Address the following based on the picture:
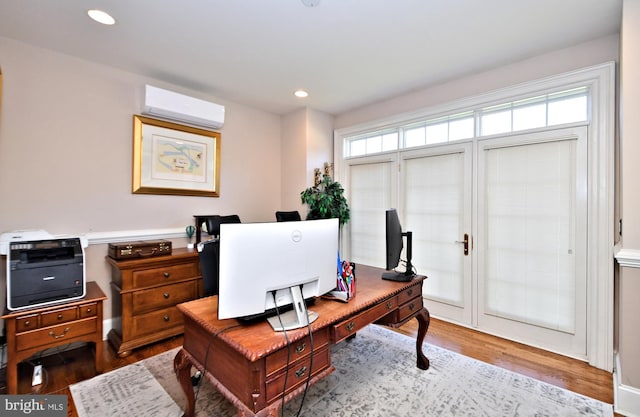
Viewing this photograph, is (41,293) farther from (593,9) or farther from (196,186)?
(593,9)

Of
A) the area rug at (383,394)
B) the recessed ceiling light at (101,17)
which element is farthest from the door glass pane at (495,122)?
the recessed ceiling light at (101,17)

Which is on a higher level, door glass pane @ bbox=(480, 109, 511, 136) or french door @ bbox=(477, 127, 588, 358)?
door glass pane @ bbox=(480, 109, 511, 136)

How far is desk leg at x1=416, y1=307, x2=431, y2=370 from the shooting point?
2.22 m

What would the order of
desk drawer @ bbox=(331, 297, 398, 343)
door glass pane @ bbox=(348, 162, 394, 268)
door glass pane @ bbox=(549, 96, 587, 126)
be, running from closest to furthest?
desk drawer @ bbox=(331, 297, 398, 343) < door glass pane @ bbox=(549, 96, 587, 126) < door glass pane @ bbox=(348, 162, 394, 268)

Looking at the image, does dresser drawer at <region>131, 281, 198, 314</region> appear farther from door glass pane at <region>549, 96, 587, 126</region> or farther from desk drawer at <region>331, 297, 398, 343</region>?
door glass pane at <region>549, 96, 587, 126</region>

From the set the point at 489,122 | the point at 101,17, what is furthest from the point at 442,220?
the point at 101,17

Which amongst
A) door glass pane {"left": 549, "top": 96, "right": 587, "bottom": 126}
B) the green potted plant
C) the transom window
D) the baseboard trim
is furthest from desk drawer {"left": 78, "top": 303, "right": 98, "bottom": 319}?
door glass pane {"left": 549, "top": 96, "right": 587, "bottom": 126}

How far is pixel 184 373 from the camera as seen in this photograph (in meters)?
1.57

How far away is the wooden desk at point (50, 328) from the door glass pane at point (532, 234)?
3.65m

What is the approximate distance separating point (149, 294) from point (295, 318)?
1996mm

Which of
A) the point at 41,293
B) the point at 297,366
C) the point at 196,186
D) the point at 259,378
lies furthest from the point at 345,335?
the point at 196,186

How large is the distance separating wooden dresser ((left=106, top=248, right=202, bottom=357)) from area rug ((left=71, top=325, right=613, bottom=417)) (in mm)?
317

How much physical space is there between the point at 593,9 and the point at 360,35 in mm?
1649

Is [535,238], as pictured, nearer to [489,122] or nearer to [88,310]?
[489,122]
